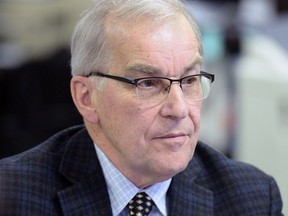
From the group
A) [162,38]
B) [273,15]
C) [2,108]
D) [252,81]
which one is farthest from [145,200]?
[273,15]

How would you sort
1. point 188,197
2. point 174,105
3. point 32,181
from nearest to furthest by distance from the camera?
point 174,105 → point 32,181 → point 188,197

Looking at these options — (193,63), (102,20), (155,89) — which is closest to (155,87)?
(155,89)

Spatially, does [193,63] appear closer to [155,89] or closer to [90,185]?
[155,89]

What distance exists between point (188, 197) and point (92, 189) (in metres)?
0.27

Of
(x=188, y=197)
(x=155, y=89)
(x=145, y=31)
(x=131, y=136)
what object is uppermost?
(x=145, y=31)

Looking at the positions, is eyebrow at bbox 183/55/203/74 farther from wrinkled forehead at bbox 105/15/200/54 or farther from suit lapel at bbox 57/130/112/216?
suit lapel at bbox 57/130/112/216

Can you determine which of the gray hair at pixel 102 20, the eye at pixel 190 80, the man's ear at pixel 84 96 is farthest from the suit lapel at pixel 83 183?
the eye at pixel 190 80

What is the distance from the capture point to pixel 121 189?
6.64 feet

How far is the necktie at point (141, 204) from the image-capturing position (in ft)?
6.59

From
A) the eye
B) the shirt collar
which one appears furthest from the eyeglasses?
the shirt collar

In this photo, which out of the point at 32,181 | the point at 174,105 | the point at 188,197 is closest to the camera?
the point at 174,105

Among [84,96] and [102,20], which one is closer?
[102,20]

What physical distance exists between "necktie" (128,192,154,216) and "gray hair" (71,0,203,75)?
356 millimetres

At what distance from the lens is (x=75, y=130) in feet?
7.33
